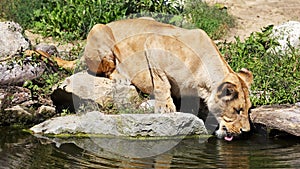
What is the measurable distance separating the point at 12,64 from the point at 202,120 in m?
3.65

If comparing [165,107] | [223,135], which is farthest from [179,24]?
[223,135]

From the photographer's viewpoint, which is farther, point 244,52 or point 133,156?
point 244,52

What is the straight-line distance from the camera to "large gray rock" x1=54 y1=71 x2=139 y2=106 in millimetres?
10477

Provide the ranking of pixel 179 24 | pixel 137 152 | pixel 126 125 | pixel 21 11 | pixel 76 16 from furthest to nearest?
pixel 21 11 → pixel 179 24 → pixel 76 16 → pixel 126 125 → pixel 137 152

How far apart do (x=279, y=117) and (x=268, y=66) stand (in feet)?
8.39

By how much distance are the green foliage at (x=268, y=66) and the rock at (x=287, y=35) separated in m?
0.15

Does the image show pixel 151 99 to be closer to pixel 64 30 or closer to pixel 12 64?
pixel 12 64

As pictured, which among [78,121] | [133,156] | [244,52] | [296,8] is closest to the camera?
[133,156]

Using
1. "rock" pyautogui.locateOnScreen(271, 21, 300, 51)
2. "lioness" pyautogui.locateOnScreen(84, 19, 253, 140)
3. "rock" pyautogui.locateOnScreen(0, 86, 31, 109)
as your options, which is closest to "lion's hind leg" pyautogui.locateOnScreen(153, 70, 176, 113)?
"lioness" pyautogui.locateOnScreen(84, 19, 253, 140)

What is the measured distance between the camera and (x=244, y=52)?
12820 millimetres

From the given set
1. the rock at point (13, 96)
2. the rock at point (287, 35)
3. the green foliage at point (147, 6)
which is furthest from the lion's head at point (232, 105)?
the green foliage at point (147, 6)

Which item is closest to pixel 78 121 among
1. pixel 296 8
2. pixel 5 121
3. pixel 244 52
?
pixel 5 121

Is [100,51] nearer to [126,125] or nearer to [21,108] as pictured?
[21,108]

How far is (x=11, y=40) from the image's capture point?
12.3m
